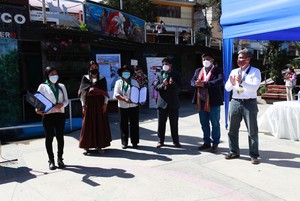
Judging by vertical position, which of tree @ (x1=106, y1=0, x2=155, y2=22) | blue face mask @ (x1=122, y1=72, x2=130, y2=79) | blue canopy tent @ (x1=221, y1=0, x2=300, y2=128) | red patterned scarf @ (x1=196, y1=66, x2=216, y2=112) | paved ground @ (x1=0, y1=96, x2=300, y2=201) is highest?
tree @ (x1=106, y1=0, x2=155, y2=22)

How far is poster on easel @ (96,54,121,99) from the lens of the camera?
1181 cm

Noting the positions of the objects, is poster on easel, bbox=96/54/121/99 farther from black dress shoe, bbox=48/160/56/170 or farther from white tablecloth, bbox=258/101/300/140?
black dress shoe, bbox=48/160/56/170

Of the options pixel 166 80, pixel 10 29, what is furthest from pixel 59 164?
pixel 10 29

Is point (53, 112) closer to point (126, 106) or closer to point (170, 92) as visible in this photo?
point (126, 106)

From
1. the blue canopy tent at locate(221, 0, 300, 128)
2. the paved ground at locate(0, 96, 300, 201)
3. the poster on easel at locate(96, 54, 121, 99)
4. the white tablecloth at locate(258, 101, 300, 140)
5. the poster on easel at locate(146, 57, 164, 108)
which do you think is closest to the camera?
the paved ground at locate(0, 96, 300, 201)

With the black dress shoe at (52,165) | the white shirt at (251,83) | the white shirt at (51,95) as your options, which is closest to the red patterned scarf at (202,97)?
the white shirt at (251,83)

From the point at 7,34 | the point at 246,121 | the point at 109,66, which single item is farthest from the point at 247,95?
the point at 109,66

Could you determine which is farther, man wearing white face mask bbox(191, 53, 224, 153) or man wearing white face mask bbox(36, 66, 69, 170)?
man wearing white face mask bbox(191, 53, 224, 153)

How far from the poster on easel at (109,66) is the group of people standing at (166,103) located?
5.55 m

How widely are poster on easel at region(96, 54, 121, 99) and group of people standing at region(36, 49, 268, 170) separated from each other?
555 cm

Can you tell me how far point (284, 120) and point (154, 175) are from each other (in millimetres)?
3869

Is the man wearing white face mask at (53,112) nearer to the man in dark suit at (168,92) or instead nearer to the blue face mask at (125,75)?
the blue face mask at (125,75)

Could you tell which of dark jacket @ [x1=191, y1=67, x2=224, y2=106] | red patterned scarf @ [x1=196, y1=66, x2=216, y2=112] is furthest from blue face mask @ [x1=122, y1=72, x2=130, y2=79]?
dark jacket @ [x1=191, y1=67, x2=224, y2=106]

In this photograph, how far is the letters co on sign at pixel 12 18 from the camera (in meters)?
8.90
